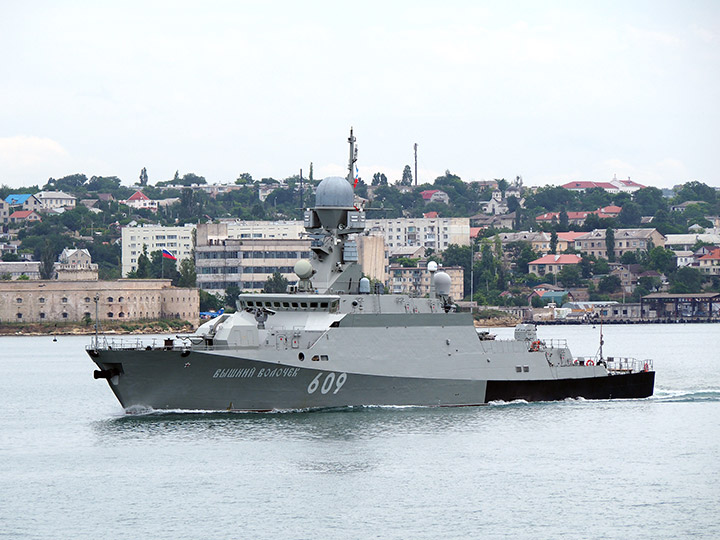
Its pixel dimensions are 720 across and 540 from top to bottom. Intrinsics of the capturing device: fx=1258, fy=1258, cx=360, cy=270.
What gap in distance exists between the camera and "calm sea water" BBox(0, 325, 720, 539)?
26.0 m

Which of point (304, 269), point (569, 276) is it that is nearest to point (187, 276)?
point (569, 276)

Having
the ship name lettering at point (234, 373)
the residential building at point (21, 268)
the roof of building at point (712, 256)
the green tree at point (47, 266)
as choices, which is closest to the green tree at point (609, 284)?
the roof of building at point (712, 256)

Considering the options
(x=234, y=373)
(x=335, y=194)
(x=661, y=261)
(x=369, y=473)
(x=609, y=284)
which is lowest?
(x=369, y=473)

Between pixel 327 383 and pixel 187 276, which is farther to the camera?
pixel 187 276

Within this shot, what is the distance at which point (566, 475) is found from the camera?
3052 cm

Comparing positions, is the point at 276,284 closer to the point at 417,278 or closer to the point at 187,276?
the point at 187,276

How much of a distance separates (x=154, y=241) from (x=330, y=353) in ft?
390

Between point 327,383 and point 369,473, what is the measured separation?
7.01m

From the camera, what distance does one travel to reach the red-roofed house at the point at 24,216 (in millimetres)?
192837

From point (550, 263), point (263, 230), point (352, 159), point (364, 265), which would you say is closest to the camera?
point (352, 159)

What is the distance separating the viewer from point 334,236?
130 ft

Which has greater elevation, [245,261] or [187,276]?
[245,261]

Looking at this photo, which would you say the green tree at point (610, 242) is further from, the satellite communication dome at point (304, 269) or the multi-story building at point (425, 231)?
the satellite communication dome at point (304, 269)

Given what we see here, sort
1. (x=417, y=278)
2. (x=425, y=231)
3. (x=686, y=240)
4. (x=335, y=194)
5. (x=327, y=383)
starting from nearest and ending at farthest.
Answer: (x=327, y=383), (x=335, y=194), (x=417, y=278), (x=686, y=240), (x=425, y=231)
